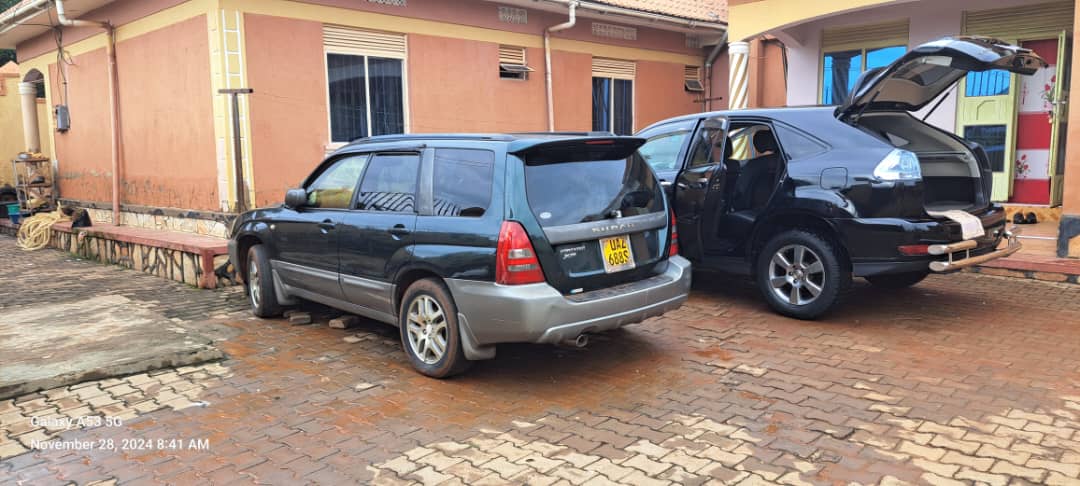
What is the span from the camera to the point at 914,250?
5.54 m

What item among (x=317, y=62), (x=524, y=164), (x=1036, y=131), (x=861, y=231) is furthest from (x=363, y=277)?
(x=1036, y=131)

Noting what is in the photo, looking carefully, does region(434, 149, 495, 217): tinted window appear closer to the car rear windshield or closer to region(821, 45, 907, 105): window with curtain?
the car rear windshield

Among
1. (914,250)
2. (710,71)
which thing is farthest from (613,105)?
(914,250)

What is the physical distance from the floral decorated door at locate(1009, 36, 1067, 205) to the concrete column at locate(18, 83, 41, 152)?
18.2 metres

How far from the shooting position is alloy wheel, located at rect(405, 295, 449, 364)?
4844 mm

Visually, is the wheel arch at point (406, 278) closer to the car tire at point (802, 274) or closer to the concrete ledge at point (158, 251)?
the car tire at point (802, 274)

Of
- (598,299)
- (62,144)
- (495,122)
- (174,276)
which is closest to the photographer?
(598,299)

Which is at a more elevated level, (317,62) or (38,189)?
(317,62)

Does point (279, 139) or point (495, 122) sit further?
point (495, 122)

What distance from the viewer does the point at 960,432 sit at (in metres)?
3.89

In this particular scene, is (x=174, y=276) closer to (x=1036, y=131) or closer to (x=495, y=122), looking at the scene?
(x=495, y=122)

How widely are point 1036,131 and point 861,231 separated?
264 inches

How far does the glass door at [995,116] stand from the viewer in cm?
1050

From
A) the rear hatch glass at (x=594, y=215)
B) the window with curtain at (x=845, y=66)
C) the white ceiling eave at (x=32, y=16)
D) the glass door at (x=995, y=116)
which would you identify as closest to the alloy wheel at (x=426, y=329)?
the rear hatch glass at (x=594, y=215)
